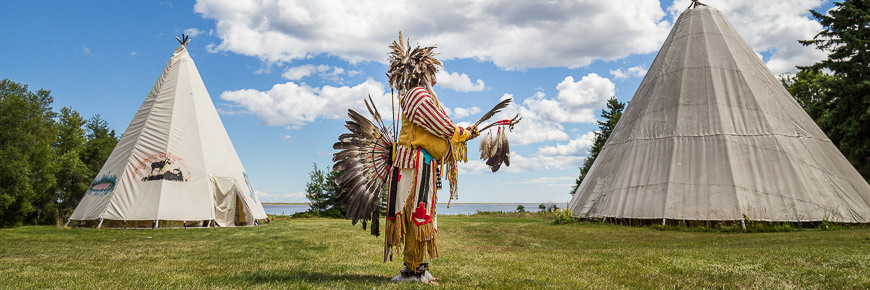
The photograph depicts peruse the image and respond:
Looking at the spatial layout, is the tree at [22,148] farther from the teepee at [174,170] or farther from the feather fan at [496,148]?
the feather fan at [496,148]

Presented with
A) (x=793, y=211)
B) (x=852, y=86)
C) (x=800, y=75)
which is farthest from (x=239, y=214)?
(x=800, y=75)

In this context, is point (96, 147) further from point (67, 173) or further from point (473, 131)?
point (473, 131)

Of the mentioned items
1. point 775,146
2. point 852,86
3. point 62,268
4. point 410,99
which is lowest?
point 62,268

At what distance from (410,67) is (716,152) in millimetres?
13750

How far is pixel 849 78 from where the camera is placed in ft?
71.8

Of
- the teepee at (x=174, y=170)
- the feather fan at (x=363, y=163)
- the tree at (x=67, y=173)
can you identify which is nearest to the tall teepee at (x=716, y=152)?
the feather fan at (x=363, y=163)

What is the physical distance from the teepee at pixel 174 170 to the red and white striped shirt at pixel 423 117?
15.8 m

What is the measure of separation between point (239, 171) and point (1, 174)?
8.43m

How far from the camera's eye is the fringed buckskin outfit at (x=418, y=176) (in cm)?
552

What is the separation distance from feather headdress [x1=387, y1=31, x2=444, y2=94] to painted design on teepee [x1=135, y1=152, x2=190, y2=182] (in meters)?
16.1

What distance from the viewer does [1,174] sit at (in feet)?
65.3

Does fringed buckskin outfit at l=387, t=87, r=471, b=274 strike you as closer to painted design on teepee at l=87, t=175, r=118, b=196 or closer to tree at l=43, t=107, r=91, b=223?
painted design on teepee at l=87, t=175, r=118, b=196

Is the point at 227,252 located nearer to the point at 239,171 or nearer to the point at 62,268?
the point at 62,268

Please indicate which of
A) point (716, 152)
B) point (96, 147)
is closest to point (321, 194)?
point (96, 147)
